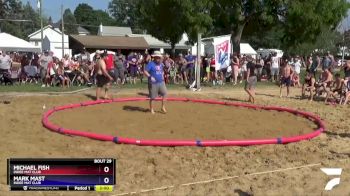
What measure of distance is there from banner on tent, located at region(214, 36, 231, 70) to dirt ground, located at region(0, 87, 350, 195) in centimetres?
701

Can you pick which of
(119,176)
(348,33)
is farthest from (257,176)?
(348,33)

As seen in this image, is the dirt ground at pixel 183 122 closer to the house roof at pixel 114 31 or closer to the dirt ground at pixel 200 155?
the dirt ground at pixel 200 155

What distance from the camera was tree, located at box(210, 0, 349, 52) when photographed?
91.5ft

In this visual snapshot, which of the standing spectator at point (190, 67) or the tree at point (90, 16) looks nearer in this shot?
the standing spectator at point (190, 67)

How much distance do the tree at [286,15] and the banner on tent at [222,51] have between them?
9.00m

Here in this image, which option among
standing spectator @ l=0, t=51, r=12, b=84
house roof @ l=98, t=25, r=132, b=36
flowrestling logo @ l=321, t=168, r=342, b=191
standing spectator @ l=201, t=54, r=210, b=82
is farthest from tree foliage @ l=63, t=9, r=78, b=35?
flowrestling logo @ l=321, t=168, r=342, b=191

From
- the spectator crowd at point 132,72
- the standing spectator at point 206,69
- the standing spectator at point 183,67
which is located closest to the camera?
the spectator crowd at point 132,72

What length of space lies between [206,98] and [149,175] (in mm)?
8634

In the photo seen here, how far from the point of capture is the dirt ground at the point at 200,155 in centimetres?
685

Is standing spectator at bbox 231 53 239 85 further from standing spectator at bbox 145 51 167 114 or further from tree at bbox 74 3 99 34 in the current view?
tree at bbox 74 3 99 34

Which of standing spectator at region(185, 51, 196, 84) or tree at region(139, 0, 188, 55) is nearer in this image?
standing spectator at region(185, 51, 196, 84)

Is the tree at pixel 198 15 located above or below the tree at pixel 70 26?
below
